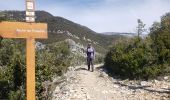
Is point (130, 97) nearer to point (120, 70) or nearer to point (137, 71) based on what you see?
point (137, 71)

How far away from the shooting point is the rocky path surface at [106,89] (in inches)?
737

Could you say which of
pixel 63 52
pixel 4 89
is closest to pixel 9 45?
pixel 63 52

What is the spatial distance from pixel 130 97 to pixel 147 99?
2.75 ft

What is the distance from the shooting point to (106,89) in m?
20.6

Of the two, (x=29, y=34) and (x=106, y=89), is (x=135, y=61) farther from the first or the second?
(x=29, y=34)

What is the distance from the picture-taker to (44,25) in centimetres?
1284

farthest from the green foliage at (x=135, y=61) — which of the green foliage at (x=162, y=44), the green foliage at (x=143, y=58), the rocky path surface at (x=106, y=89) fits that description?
the rocky path surface at (x=106, y=89)

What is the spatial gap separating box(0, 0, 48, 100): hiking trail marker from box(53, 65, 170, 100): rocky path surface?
5.91 metres

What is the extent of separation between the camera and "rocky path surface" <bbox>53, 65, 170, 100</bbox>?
18719 mm

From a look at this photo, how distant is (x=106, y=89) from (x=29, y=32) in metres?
8.53

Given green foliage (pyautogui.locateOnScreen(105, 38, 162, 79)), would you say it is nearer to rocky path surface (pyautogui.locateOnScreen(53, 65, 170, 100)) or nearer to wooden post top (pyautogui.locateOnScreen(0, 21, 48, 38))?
rocky path surface (pyautogui.locateOnScreen(53, 65, 170, 100))

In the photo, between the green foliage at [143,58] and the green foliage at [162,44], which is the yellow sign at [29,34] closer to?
the green foliage at [143,58]

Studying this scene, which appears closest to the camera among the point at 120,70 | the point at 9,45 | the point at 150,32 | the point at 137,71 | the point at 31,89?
the point at 31,89

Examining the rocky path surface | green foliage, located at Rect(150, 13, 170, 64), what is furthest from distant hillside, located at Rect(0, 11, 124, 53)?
the rocky path surface
